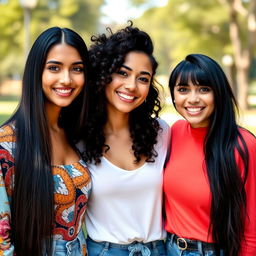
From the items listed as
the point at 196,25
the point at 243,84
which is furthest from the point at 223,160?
the point at 196,25

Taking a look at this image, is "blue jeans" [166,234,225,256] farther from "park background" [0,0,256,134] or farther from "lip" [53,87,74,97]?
"park background" [0,0,256,134]

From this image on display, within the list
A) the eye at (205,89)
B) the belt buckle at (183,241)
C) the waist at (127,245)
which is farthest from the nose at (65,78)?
the belt buckle at (183,241)

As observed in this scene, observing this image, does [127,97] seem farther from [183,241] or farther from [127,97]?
[183,241]

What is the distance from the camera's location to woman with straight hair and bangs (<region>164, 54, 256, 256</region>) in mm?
2688

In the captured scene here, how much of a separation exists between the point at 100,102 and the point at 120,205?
85 centimetres

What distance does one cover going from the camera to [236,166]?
2.68 metres

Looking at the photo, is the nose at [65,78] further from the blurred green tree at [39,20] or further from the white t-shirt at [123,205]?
the blurred green tree at [39,20]

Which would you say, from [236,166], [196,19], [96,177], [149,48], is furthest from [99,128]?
[196,19]

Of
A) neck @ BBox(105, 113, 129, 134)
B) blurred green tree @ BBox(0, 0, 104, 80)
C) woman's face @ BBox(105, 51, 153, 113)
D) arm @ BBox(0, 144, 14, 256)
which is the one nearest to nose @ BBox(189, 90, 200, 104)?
woman's face @ BBox(105, 51, 153, 113)

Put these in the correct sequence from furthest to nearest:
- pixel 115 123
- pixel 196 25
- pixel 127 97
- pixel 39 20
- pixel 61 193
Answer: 1. pixel 39 20
2. pixel 196 25
3. pixel 115 123
4. pixel 127 97
5. pixel 61 193

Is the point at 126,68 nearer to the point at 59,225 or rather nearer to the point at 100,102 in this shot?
the point at 100,102

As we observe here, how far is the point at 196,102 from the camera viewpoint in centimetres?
284

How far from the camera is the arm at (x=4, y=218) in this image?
89.0 inches

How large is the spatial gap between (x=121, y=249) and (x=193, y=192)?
67 centimetres
